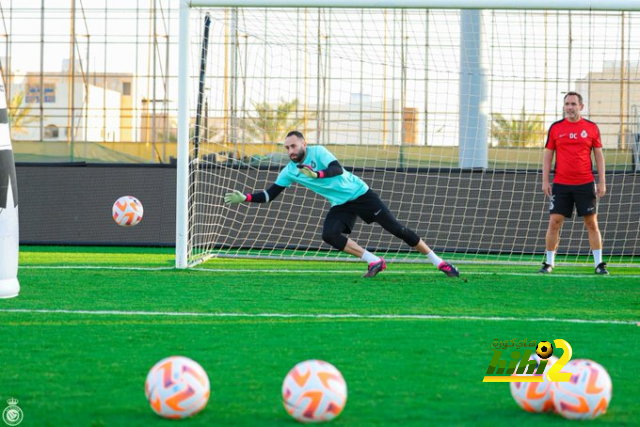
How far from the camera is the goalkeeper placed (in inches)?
354

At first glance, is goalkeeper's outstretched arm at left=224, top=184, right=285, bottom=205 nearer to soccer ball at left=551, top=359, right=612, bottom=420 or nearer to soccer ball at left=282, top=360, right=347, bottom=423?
soccer ball at left=282, top=360, right=347, bottom=423

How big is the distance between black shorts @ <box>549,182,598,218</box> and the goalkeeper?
4.69 feet

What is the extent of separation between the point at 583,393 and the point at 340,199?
5.70 metres

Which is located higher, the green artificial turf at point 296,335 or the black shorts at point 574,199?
the black shorts at point 574,199

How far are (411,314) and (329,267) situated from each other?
3991mm

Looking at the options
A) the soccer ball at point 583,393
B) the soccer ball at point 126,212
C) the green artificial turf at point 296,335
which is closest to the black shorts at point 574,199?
the green artificial turf at point 296,335

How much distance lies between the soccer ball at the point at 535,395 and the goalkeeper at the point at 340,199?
519 centimetres

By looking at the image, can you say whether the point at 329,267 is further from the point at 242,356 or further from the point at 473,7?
the point at 242,356

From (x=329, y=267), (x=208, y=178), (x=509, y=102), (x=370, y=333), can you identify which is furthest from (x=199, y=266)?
(x=509, y=102)

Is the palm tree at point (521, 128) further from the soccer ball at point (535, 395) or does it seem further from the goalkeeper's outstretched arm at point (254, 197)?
the soccer ball at point (535, 395)

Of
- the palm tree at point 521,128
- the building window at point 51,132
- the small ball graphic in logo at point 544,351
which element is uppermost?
the building window at point 51,132

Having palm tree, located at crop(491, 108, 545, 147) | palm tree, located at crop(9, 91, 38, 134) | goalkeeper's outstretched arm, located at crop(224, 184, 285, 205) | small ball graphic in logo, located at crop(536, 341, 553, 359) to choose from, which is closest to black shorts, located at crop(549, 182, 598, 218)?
goalkeeper's outstretched arm, located at crop(224, 184, 285, 205)

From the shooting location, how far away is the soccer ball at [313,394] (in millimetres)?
3529

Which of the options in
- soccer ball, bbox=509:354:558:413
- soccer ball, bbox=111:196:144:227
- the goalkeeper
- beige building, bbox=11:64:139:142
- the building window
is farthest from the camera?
the building window
